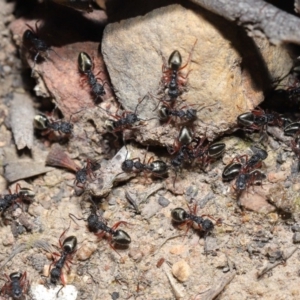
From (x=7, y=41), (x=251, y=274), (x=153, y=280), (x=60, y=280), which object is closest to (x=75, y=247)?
(x=60, y=280)

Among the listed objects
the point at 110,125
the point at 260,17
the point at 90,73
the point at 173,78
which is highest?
the point at 260,17

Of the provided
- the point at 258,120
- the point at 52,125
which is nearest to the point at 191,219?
the point at 258,120

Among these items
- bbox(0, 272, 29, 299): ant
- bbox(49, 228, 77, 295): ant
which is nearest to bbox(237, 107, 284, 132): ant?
bbox(49, 228, 77, 295): ant

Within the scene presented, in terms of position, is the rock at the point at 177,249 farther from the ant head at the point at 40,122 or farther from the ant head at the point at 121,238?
the ant head at the point at 40,122

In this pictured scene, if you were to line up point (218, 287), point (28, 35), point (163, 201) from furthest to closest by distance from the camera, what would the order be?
point (28, 35) < point (163, 201) < point (218, 287)

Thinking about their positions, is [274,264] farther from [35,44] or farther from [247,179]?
[35,44]

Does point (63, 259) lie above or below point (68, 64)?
below

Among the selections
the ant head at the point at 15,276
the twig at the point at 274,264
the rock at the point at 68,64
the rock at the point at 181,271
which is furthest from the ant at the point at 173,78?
the ant head at the point at 15,276
